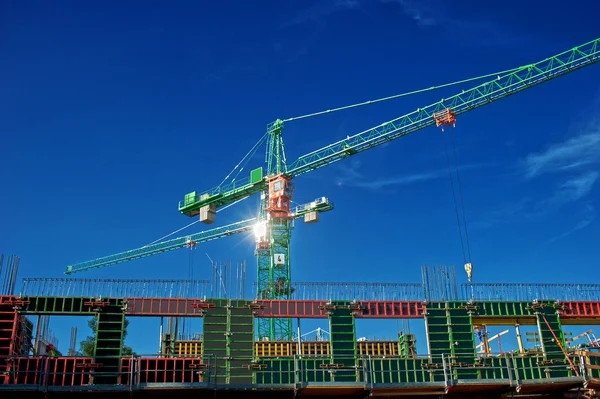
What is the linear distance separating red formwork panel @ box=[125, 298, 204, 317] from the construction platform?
0.17 ft

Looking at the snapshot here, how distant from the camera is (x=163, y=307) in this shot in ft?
112

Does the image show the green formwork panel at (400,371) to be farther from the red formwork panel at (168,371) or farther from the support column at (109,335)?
Answer: the support column at (109,335)

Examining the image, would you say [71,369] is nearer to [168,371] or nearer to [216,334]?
[168,371]

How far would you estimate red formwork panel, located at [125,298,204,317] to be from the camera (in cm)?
3378

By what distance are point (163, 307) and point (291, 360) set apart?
24.3 feet

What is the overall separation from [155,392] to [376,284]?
14710mm

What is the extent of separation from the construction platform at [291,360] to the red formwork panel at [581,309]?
0.36 metres

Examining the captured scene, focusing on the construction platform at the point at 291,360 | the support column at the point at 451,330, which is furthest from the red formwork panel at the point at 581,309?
the support column at the point at 451,330

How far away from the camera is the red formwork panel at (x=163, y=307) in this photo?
111ft

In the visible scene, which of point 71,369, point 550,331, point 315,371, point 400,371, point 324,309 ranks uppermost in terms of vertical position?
point 324,309

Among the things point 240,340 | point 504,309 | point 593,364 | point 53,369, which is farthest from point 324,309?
point 53,369

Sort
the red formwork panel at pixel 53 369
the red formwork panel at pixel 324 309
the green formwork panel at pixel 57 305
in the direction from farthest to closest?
the red formwork panel at pixel 324 309, the green formwork panel at pixel 57 305, the red formwork panel at pixel 53 369

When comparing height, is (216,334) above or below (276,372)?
above

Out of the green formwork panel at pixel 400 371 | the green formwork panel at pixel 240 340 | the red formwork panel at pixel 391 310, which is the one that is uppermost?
the red formwork panel at pixel 391 310
